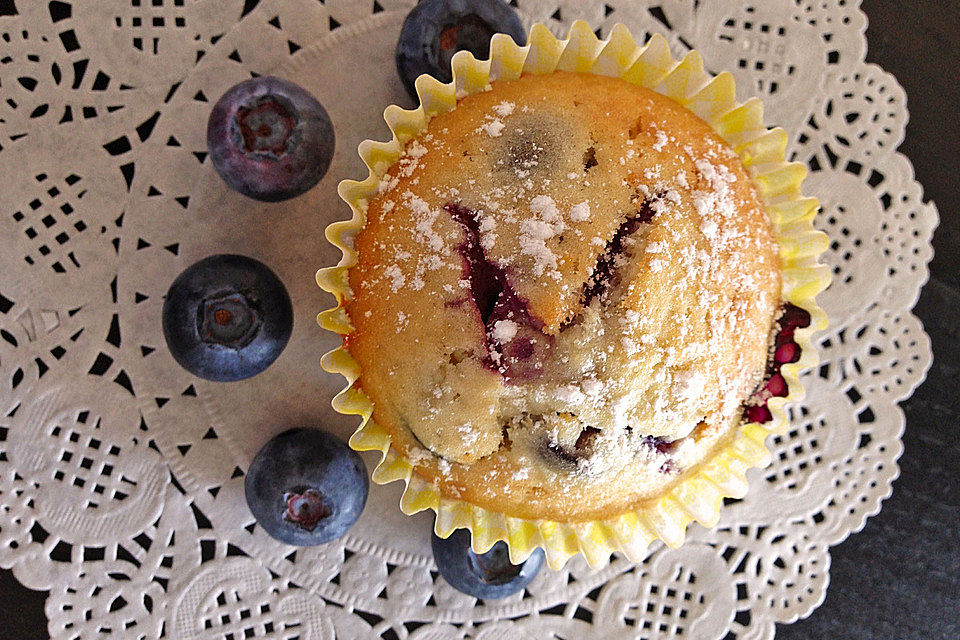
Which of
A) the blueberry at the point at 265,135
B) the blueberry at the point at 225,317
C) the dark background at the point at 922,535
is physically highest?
the blueberry at the point at 265,135

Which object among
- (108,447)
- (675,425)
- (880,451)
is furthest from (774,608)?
(108,447)

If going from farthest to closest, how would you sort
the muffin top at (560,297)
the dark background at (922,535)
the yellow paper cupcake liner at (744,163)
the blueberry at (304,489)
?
the dark background at (922,535) < the blueberry at (304,489) < the yellow paper cupcake liner at (744,163) < the muffin top at (560,297)

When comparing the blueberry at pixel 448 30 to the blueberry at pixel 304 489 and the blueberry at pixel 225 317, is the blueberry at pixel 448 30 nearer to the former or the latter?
the blueberry at pixel 225 317

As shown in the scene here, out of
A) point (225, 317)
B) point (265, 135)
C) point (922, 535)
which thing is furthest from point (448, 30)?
point (922, 535)

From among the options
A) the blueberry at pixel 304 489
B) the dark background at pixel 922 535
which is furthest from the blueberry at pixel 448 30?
the dark background at pixel 922 535

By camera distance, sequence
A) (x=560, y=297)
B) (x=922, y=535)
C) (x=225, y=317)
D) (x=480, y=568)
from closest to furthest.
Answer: (x=560, y=297), (x=225, y=317), (x=480, y=568), (x=922, y=535)

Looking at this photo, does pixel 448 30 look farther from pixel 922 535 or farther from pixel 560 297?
pixel 922 535

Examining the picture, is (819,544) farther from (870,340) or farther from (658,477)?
(658,477)
